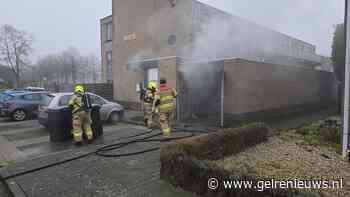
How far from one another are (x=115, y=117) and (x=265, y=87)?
6.28m

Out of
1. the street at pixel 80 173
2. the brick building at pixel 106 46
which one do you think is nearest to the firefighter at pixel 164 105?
the street at pixel 80 173

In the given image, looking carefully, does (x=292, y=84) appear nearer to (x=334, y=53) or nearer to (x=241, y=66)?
(x=334, y=53)

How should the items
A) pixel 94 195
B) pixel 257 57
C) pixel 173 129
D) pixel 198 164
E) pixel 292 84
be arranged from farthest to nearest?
pixel 257 57
pixel 292 84
pixel 173 129
pixel 94 195
pixel 198 164

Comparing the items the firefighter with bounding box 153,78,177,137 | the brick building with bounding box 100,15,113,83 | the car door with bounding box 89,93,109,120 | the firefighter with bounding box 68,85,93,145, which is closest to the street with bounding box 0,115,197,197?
the firefighter with bounding box 68,85,93,145

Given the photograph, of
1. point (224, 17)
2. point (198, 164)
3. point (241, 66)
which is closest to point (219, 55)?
point (224, 17)

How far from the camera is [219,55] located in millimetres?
9891

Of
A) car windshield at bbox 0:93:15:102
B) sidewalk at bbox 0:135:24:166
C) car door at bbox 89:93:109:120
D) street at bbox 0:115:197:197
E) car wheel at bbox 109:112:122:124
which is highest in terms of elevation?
car windshield at bbox 0:93:15:102

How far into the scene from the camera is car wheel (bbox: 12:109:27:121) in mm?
8546

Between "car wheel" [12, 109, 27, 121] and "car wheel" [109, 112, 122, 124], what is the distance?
4035 mm

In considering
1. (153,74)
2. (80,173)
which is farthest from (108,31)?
(80,173)

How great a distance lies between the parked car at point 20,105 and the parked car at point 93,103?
9.39 ft

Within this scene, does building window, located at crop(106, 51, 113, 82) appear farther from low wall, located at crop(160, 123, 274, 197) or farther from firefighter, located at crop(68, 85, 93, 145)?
low wall, located at crop(160, 123, 274, 197)

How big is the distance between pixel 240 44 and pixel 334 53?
438cm

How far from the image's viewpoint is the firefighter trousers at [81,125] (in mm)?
4832
